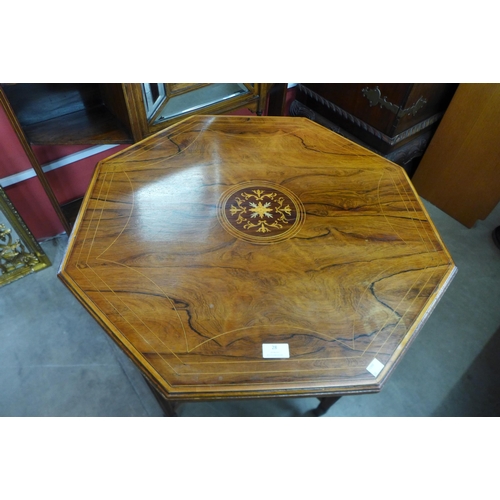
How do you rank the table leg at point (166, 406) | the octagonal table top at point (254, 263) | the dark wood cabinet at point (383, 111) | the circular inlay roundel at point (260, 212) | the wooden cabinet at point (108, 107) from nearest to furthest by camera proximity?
the octagonal table top at point (254, 263)
the circular inlay roundel at point (260, 212)
the table leg at point (166, 406)
the wooden cabinet at point (108, 107)
the dark wood cabinet at point (383, 111)

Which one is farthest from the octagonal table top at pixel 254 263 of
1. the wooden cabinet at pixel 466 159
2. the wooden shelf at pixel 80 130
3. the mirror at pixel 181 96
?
the wooden cabinet at pixel 466 159

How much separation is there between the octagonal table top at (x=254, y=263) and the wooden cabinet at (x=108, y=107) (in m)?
0.12

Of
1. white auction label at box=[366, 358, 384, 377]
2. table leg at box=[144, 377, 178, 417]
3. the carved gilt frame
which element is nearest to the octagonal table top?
white auction label at box=[366, 358, 384, 377]

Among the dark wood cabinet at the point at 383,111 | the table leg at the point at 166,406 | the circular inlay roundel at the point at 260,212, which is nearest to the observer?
the circular inlay roundel at the point at 260,212

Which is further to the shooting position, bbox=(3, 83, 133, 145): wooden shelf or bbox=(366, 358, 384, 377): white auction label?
bbox=(3, 83, 133, 145): wooden shelf

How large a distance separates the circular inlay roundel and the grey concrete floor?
75 cm

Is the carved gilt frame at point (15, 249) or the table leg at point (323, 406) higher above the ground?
the carved gilt frame at point (15, 249)

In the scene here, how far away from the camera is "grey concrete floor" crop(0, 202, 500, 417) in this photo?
4.67ft

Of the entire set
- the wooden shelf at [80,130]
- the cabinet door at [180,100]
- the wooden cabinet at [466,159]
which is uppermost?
the cabinet door at [180,100]

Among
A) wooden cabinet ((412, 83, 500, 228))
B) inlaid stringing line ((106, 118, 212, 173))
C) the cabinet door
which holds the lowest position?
wooden cabinet ((412, 83, 500, 228))

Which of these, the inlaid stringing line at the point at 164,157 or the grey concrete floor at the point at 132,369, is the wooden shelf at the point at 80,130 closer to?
the inlaid stringing line at the point at 164,157

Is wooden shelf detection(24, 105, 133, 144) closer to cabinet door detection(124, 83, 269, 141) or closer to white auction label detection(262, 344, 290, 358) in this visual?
cabinet door detection(124, 83, 269, 141)

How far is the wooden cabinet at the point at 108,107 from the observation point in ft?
4.44

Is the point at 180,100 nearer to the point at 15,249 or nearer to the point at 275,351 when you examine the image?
the point at 15,249
